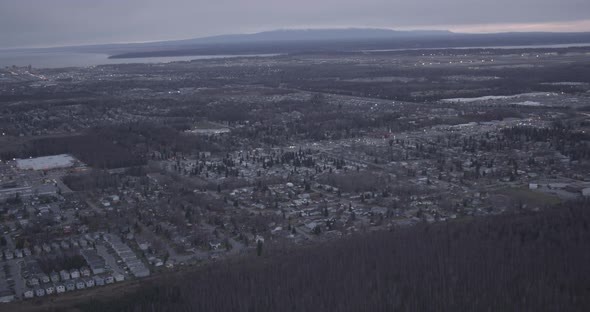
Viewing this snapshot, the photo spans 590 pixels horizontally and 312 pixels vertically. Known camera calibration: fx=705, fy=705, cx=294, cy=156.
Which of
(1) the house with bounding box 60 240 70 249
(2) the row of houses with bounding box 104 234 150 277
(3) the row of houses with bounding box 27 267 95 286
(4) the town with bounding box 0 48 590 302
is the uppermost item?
(4) the town with bounding box 0 48 590 302

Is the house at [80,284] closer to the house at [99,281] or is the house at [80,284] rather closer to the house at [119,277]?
the house at [99,281]

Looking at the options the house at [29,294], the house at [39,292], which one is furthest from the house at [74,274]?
the house at [29,294]

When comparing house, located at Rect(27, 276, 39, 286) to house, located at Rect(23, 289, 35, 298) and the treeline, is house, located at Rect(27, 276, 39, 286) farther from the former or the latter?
the treeline

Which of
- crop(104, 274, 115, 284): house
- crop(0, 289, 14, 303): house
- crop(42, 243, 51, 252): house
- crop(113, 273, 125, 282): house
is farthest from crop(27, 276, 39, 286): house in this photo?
crop(42, 243, 51, 252): house

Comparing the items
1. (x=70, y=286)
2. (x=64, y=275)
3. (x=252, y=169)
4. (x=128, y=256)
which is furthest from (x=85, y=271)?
(x=252, y=169)

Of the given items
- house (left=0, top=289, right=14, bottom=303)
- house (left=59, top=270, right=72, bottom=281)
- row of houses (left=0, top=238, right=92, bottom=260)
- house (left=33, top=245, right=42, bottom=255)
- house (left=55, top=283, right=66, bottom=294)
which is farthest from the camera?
house (left=33, top=245, right=42, bottom=255)

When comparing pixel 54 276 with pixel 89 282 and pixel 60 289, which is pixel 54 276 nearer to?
pixel 60 289

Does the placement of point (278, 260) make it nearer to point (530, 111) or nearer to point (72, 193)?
point (72, 193)

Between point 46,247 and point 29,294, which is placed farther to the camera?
point 46,247
